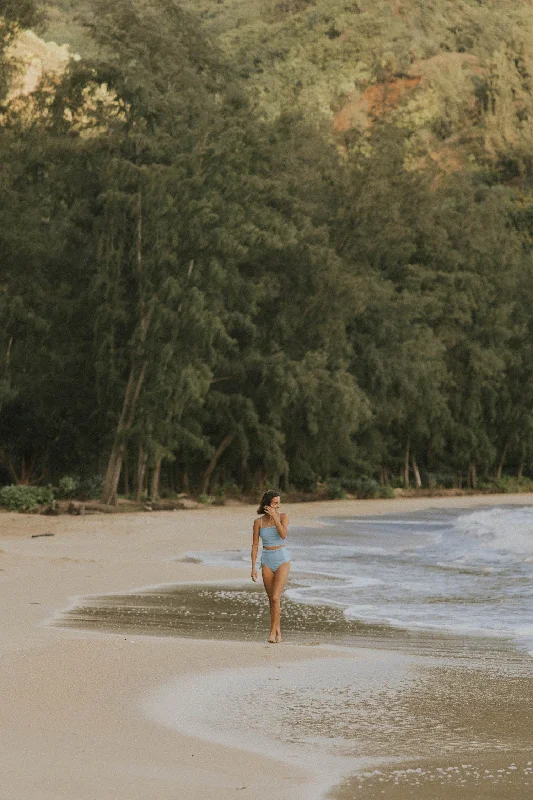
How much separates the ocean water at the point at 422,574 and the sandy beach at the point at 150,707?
2.39 meters

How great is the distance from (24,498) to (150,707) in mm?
24674

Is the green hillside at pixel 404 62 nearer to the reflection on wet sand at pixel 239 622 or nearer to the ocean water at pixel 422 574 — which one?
the ocean water at pixel 422 574

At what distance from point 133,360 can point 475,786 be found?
29.7 m

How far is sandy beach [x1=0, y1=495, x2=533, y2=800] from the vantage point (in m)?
6.12

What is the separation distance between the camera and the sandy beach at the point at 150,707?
612 centimetres

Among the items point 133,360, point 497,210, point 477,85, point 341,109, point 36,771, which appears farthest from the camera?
point 477,85

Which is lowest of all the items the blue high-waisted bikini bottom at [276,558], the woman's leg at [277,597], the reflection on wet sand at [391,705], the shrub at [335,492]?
the reflection on wet sand at [391,705]

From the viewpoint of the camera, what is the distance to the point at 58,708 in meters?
7.68

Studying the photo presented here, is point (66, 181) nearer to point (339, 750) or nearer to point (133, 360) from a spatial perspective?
point (133, 360)

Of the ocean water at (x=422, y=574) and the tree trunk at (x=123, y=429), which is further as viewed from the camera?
the tree trunk at (x=123, y=429)

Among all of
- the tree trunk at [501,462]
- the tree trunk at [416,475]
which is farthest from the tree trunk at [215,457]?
the tree trunk at [501,462]

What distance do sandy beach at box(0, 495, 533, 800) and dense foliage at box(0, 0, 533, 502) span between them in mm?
20042

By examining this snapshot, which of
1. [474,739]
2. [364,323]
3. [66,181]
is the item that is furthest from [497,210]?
[474,739]

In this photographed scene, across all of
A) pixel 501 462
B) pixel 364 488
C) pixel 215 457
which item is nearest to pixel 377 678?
pixel 215 457
